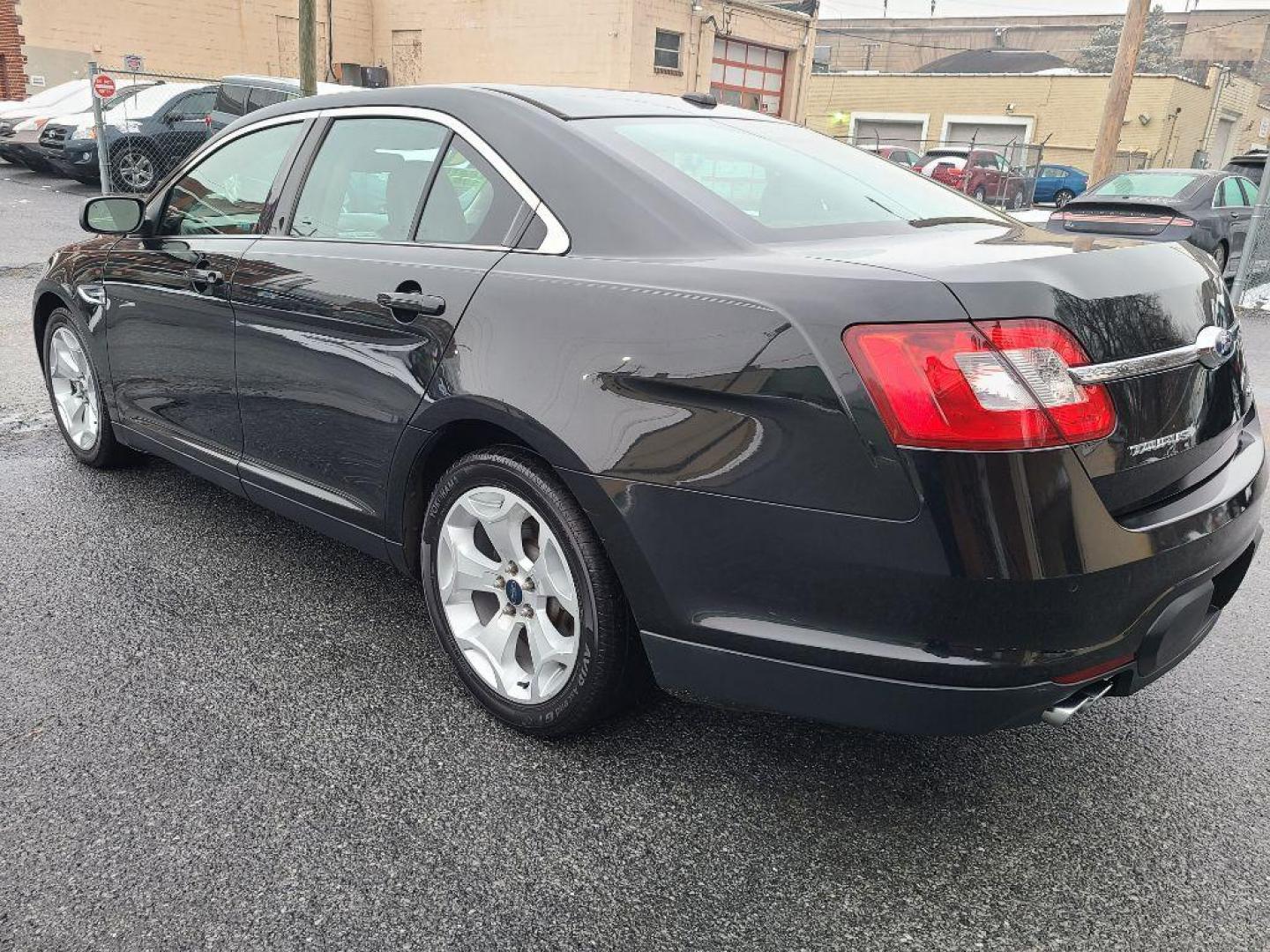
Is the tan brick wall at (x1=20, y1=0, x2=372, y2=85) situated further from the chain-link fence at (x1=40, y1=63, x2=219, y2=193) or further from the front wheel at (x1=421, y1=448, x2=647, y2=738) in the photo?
the front wheel at (x1=421, y1=448, x2=647, y2=738)

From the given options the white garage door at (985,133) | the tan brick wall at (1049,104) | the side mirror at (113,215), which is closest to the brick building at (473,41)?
the tan brick wall at (1049,104)

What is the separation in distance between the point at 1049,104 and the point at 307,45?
1461 inches

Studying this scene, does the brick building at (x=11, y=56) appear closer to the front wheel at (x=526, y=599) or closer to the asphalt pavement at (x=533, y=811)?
the asphalt pavement at (x=533, y=811)

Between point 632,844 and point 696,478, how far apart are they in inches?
32.0

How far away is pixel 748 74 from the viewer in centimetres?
3119

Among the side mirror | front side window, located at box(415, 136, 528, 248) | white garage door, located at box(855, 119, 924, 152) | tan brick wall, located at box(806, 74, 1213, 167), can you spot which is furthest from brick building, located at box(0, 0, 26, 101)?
white garage door, located at box(855, 119, 924, 152)

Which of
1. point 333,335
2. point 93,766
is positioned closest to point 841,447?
point 333,335

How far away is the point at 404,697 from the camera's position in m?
2.72

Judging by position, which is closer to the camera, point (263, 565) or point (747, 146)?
point (747, 146)

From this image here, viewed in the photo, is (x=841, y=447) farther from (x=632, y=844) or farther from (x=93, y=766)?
(x=93, y=766)

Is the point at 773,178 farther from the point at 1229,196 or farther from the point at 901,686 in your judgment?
the point at 1229,196

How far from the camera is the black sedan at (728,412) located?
179cm

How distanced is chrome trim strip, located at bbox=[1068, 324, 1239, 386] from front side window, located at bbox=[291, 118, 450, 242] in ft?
5.80

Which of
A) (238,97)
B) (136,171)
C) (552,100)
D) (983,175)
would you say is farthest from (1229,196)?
(983,175)
